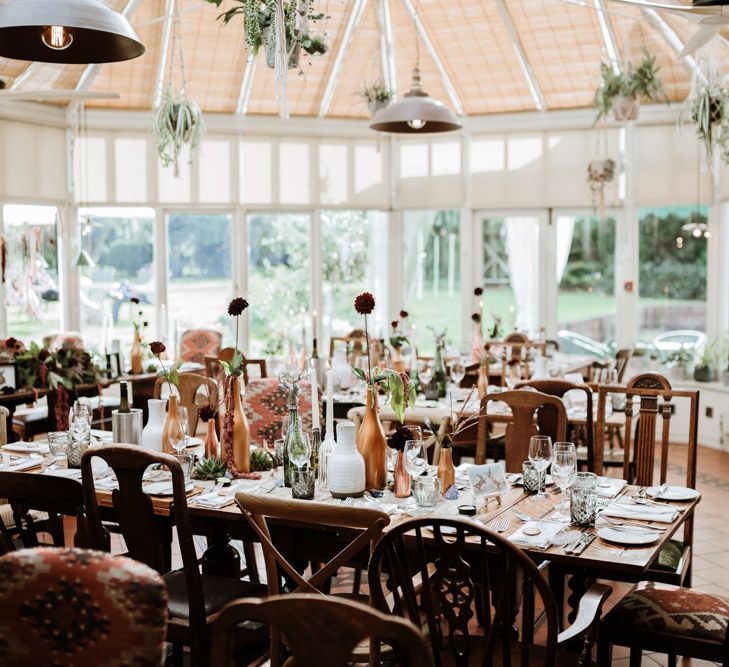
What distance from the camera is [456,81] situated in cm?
890

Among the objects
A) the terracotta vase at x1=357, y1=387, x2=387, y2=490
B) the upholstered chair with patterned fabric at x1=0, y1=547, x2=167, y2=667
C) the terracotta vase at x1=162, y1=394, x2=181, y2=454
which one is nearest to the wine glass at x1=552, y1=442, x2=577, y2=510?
the terracotta vase at x1=357, y1=387, x2=387, y2=490

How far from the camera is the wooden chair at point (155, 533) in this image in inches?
107

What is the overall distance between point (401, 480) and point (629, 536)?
2.75 feet

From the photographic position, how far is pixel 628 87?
7.73m

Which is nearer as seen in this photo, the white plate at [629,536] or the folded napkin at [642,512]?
the white plate at [629,536]

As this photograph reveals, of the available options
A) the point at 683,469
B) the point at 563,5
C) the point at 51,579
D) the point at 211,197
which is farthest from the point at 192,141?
the point at 51,579

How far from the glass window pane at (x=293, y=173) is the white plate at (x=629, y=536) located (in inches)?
268

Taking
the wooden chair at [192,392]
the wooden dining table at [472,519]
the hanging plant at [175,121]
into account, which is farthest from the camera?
the hanging plant at [175,121]

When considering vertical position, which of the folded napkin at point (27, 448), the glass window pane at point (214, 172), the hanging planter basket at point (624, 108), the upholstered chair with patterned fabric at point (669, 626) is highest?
the hanging planter basket at point (624, 108)

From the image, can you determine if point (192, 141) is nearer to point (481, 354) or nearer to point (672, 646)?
point (481, 354)

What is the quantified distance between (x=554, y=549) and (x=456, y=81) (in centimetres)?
699

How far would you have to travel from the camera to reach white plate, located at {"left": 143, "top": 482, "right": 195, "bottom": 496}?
3.28 metres

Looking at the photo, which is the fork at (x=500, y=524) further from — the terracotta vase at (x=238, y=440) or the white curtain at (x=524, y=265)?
the white curtain at (x=524, y=265)

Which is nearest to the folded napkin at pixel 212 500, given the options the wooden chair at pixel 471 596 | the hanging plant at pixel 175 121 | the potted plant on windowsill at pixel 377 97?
the wooden chair at pixel 471 596
